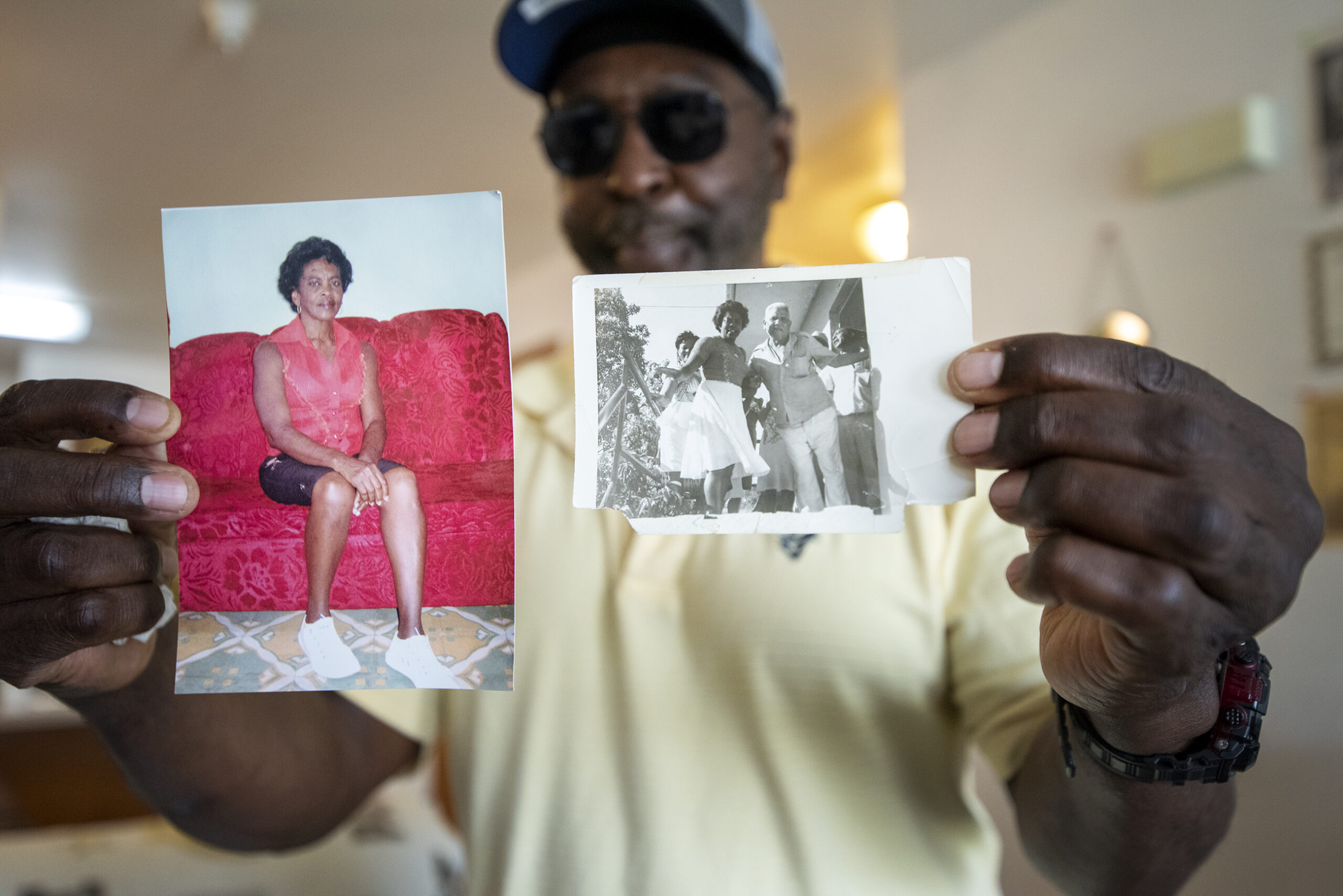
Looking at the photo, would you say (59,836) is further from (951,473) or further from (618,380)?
(951,473)

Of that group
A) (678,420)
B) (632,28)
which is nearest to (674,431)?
(678,420)

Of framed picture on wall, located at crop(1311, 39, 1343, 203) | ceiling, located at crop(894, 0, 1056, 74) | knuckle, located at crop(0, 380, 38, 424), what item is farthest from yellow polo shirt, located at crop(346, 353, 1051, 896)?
ceiling, located at crop(894, 0, 1056, 74)

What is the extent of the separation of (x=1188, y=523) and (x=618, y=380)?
347mm

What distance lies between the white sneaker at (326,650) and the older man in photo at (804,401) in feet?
1.11

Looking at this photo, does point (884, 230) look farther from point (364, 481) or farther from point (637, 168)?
point (364, 481)

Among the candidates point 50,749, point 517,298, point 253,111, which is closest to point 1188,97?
point 253,111

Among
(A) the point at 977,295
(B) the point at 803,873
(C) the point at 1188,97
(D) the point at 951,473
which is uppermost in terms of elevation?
(C) the point at 1188,97

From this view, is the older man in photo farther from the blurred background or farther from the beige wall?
the beige wall

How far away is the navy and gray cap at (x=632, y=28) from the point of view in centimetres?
100

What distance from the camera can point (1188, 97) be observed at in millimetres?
1499

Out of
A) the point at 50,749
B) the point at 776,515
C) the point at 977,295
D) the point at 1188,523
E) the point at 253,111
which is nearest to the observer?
the point at 1188,523

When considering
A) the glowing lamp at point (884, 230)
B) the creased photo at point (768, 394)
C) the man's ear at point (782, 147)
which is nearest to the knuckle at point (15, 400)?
the creased photo at point (768, 394)

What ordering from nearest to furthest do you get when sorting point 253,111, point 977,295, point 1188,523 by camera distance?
point 1188,523 < point 977,295 < point 253,111

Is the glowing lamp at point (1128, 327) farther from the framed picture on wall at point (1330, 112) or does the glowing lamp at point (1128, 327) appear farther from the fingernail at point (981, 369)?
the fingernail at point (981, 369)
